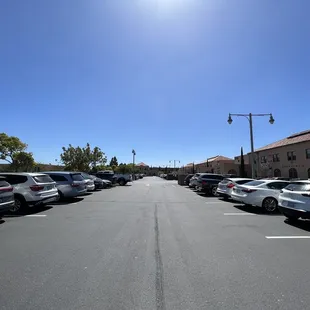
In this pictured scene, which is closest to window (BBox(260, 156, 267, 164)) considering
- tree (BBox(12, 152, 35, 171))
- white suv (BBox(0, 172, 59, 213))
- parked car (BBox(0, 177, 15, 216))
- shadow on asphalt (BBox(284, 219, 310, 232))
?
shadow on asphalt (BBox(284, 219, 310, 232))

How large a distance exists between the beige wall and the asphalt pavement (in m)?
27.2

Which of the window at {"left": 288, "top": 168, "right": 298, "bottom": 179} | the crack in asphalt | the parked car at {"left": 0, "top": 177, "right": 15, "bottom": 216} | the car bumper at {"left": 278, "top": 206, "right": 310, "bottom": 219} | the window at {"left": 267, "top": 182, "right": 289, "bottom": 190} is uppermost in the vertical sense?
the window at {"left": 288, "top": 168, "right": 298, "bottom": 179}

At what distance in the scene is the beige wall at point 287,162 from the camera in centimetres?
3331

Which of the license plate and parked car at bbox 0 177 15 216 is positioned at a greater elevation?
parked car at bbox 0 177 15 216

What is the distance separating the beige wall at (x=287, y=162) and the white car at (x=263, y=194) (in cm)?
2284

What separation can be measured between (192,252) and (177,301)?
232 centimetres

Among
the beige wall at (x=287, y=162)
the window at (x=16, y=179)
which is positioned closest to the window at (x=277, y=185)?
the window at (x=16, y=179)

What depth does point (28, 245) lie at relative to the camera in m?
6.62

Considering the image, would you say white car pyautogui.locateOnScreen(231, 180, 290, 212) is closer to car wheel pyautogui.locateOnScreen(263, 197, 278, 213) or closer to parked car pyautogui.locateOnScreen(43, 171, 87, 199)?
car wheel pyautogui.locateOnScreen(263, 197, 278, 213)

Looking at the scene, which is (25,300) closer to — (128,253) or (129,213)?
(128,253)

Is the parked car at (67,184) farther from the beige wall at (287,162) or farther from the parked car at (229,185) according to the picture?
the beige wall at (287,162)

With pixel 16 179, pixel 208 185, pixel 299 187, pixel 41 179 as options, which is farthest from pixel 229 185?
pixel 16 179

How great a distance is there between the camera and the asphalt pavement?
3.80 metres

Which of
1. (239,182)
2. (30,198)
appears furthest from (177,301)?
(239,182)
